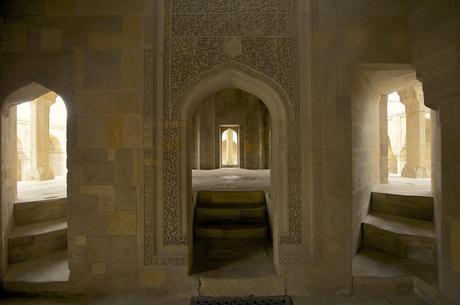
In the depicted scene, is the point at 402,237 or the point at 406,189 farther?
the point at 406,189

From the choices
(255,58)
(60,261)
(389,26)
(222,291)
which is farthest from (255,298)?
(389,26)

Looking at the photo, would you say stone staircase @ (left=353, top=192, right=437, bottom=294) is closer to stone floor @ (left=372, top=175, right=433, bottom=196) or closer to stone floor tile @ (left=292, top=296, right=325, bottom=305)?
stone floor @ (left=372, top=175, right=433, bottom=196)

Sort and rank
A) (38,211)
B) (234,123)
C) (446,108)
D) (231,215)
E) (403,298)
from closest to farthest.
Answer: (446,108), (403,298), (38,211), (231,215), (234,123)

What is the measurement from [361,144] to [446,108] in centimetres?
107

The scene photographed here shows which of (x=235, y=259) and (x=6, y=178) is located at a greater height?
(x=6, y=178)

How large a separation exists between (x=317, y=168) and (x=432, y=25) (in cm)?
192

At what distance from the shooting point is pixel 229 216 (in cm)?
419

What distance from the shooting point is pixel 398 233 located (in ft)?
11.0

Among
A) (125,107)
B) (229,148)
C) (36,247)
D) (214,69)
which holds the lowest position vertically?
(36,247)

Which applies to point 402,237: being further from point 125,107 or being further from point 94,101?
point 94,101

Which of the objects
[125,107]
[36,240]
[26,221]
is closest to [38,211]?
[26,221]

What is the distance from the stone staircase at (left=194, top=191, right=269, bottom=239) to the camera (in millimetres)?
3982

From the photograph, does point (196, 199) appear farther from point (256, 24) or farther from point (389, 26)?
point (389, 26)

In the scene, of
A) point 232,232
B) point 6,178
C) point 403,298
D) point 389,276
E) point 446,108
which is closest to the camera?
point 446,108
